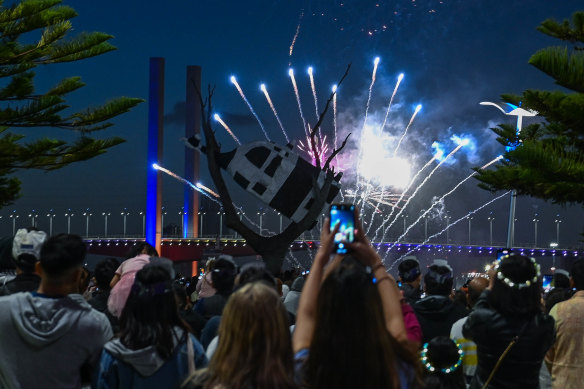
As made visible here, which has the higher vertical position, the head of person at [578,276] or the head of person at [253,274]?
the head of person at [253,274]

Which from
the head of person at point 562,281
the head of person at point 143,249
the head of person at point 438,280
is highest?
the head of person at point 143,249

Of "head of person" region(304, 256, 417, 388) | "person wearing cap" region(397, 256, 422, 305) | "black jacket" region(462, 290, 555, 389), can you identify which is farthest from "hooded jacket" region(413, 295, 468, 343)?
"head of person" region(304, 256, 417, 388)

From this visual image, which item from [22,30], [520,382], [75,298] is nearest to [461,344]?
[520,382]

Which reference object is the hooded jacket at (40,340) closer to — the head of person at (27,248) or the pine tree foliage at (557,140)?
the head of person at (27,248)

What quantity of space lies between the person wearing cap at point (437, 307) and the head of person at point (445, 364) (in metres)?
1.44

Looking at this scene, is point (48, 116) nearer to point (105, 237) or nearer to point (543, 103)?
point (543, 103)

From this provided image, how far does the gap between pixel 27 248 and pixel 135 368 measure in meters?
1.37

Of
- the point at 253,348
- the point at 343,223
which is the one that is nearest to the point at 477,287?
the point at 343,223

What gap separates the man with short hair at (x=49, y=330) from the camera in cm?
334

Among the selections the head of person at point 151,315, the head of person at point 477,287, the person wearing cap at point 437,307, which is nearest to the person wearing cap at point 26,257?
the head of person at point 151,315

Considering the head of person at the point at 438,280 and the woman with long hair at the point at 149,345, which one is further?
the head of person at the point at 438,280

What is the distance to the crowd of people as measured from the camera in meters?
2.61

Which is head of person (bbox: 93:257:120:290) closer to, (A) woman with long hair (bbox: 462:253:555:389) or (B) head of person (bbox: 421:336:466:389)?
(B) head of person (bbox: 421:336:466:389)

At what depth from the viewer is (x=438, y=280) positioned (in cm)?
535
